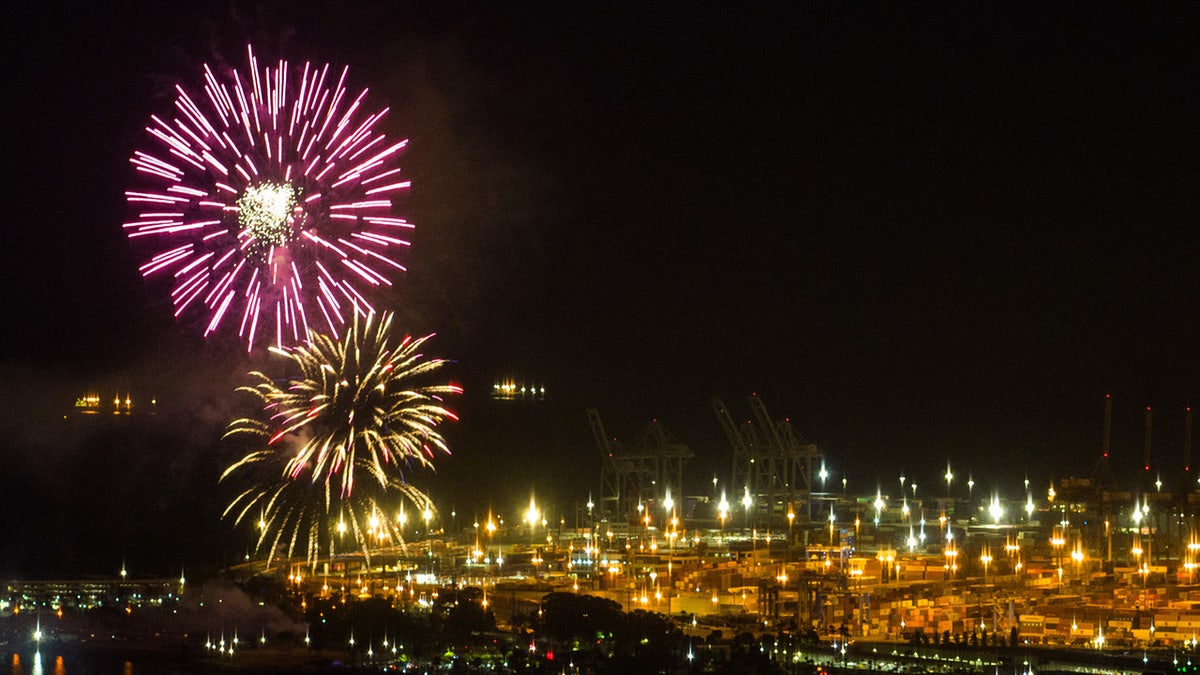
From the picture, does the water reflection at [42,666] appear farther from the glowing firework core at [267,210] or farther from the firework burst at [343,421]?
the glowing firework core at [267,210]

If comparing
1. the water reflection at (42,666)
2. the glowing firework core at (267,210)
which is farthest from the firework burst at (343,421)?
the water reflection at (42,666)

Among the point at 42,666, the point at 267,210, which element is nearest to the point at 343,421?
the point at 267,210

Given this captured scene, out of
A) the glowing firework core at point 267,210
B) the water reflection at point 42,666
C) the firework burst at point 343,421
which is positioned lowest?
the water reflection at point 42,666

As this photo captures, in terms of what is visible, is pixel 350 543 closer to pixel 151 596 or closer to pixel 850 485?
pixel 151 596

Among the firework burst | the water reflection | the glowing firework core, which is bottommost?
the water reflection

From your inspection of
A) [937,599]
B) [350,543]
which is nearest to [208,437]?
[350,543]

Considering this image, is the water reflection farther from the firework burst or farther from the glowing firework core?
the glowing firework core

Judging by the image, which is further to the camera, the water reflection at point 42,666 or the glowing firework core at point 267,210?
the water reflection at point 42,666

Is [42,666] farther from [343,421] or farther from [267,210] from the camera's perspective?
[267,210]

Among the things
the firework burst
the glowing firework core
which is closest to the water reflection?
the firework burst
